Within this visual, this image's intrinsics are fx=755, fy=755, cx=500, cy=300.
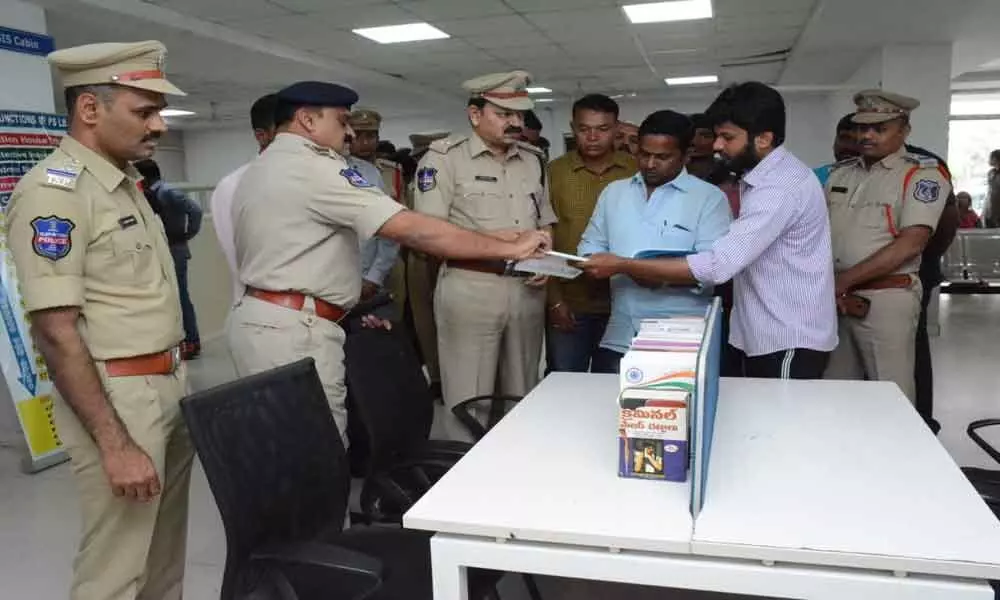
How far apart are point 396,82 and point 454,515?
8971mm

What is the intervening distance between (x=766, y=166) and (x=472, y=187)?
1138 millimetres

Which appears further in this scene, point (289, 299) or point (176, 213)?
point (176, 213)

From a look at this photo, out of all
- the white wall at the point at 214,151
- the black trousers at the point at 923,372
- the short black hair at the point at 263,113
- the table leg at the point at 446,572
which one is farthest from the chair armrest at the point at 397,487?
the white wall at the point at 214,151

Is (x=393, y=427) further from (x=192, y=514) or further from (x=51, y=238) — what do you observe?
(x=192, y=514)

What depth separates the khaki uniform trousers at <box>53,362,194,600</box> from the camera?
1764 mm

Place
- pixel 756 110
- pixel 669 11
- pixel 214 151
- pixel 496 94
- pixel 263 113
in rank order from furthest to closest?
1. pixel 214 151
2. pixel 669 11
3. pixel 263 113
4. pixel 496 94
5. pixel 756 110

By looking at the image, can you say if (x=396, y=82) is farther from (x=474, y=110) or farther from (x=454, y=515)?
(x=454, y=515)

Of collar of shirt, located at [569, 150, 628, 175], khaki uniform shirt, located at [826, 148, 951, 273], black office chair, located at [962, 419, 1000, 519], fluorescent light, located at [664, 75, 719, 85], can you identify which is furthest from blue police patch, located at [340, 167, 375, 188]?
fluorescent light, located at [664, 75, 719, 85]

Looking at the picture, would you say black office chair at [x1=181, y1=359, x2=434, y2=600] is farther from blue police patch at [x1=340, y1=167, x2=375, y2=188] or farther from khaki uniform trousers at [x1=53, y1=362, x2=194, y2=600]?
blue police patch at [x1=340, y1=167, x2=375, y2=188]

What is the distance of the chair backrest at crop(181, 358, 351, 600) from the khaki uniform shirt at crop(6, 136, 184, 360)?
0.97 feet

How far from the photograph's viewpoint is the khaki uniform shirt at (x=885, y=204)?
3119 mm

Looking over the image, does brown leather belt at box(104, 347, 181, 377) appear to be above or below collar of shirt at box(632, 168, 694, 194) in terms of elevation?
below

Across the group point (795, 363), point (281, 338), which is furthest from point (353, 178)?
point (795, 363)

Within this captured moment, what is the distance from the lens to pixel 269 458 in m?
1.76
